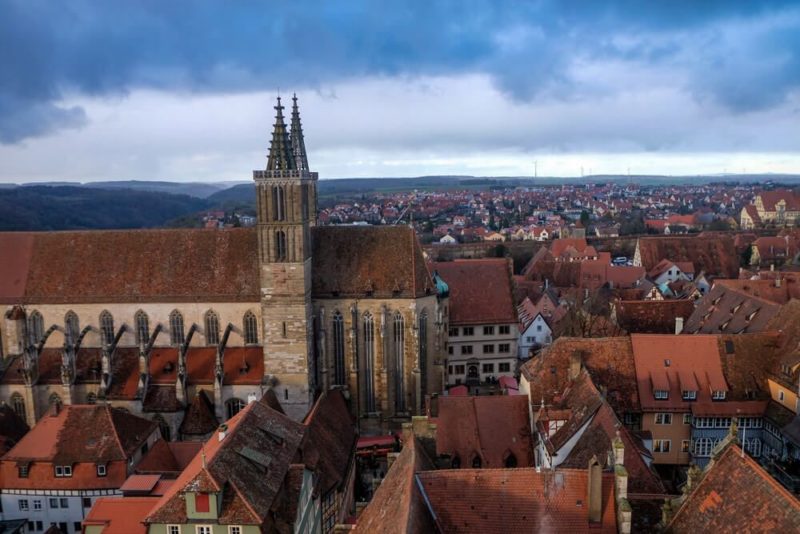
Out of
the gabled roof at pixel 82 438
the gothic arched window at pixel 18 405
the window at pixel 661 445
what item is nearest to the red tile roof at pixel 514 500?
the window at pixel 661 445

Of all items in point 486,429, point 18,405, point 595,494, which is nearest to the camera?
point 595,494

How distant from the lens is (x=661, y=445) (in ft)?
144

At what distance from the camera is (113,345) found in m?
50.9

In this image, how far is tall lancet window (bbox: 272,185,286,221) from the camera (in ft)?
162

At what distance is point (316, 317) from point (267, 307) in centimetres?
415

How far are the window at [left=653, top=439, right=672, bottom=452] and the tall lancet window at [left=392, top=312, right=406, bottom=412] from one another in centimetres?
1913

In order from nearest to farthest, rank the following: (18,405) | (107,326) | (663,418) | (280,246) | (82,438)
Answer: (82,438) < (663,418) < (280,246) < (18,405) < (107,326)

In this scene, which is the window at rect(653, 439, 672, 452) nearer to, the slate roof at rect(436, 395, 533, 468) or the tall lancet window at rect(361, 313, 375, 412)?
the slate roof at rect(436, 395, 533, 468)

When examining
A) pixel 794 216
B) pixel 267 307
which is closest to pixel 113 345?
pixel 267 307

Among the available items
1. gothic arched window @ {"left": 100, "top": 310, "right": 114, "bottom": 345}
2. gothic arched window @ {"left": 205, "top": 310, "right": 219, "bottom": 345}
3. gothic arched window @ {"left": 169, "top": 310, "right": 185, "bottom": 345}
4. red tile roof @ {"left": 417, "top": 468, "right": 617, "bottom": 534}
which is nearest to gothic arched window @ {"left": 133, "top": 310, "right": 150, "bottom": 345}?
gothic arched window @ {"left": 169, "top": 310, "right": 185, "bottom": 345}

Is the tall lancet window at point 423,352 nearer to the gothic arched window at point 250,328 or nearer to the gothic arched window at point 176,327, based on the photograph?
the gothic arched window at point 250,328

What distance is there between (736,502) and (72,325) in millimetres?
47419

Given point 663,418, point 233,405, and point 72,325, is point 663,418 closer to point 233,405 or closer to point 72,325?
Result: point 233,405

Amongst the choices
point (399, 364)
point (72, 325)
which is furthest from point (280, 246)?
point (72, 325)
